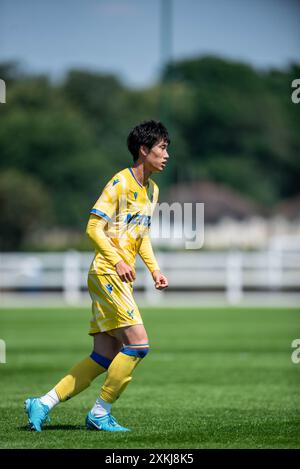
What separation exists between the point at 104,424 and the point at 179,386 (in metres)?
3.67

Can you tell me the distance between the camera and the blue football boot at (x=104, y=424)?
7.61m

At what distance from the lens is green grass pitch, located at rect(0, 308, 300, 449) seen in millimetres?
7312

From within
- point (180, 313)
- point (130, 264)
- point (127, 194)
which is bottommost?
point (180, 313)

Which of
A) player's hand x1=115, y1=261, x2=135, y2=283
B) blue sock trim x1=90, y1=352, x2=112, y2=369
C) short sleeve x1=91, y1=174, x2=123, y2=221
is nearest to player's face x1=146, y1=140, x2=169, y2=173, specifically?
short sleeve x1=91, y1=174, x2=123, y2=221

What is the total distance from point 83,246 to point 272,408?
118 feet

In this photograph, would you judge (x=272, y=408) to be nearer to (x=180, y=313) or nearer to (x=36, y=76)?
(x=180, y=313)

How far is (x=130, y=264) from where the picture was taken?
7668 millimetres

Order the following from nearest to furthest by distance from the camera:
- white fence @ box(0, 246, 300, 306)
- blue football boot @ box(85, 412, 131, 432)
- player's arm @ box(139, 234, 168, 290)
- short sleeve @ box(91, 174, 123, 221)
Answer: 1. short sleeve @ box(91, 174, 123, 221)
2. blue football boot @ box(85, 412, 131, 432)
3. player's arm @ box(139, 234, 168, 290)
4. white fence @ box(0, 246, 300, 306)

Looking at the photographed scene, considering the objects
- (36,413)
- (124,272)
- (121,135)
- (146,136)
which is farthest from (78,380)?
(121,135)

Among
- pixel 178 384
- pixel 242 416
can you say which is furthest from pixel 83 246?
pixel 242 416

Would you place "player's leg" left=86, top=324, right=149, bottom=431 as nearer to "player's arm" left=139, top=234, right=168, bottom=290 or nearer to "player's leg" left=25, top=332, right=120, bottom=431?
"player's leg" left=25, top=332, right=120, bottom=431

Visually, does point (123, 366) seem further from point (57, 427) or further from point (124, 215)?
point (124, 215)

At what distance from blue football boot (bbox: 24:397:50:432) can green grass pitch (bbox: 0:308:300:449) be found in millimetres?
82

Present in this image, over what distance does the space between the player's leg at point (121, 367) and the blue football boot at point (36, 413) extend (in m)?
0.36
